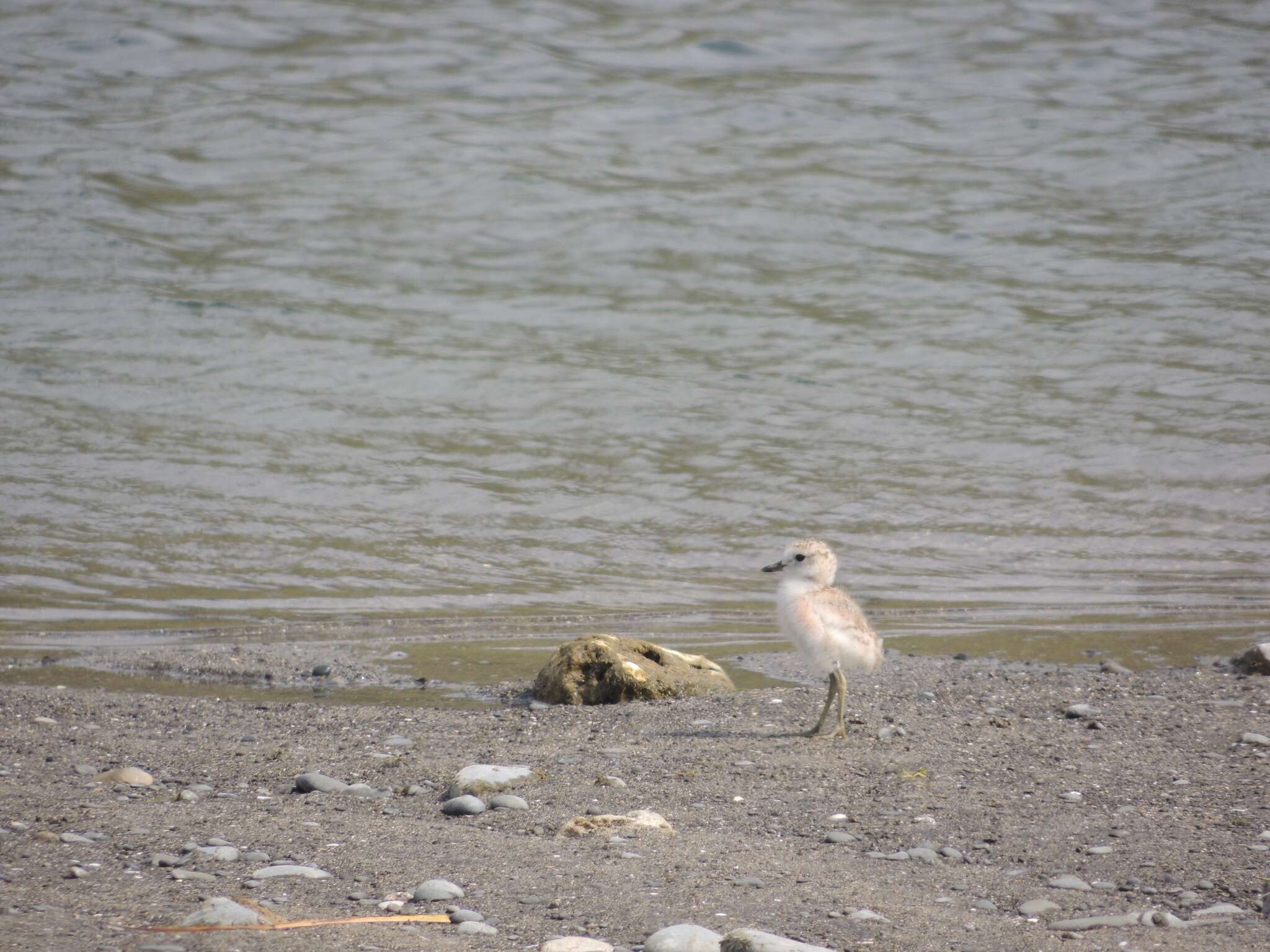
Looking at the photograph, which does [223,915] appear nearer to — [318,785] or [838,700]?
[318,785]

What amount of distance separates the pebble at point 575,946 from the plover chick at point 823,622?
88.6 inches

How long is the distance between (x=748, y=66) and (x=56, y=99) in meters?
9.86

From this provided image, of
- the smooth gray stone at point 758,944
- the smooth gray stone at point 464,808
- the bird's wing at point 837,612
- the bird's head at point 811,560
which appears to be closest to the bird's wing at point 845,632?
the bird's wing at point 837,612

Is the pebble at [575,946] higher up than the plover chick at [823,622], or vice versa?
the pebble at [575,946]

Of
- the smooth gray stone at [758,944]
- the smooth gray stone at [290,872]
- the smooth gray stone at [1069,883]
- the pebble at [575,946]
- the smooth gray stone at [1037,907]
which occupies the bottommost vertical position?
the smooth gray stone at [1069,883]

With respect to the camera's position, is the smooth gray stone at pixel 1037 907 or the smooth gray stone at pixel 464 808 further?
the smooth gray stone at pixel 464 808

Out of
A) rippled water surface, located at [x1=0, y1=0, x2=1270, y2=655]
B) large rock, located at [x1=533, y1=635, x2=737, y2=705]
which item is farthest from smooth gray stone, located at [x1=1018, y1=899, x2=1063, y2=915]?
rippled water surface, located at [x1=0, y1=0, x2=1270, y2=655]

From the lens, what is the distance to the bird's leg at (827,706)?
529 cm

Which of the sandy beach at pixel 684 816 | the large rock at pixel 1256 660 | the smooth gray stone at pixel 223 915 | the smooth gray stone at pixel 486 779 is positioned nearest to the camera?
the smooth gray stone at pixel 223 915

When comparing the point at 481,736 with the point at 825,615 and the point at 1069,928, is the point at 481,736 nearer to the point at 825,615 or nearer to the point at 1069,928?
the point at 825,615

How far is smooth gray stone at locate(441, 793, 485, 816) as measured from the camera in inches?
171

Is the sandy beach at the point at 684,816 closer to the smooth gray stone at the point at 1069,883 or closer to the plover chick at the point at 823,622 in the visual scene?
the smooth gray stone at the point at 1069,883

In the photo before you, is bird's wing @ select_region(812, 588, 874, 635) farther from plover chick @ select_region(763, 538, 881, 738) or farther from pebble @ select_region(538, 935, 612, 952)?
pebble @ select_region(538, 935, 612, 952)

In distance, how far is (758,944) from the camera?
3.04 meters
